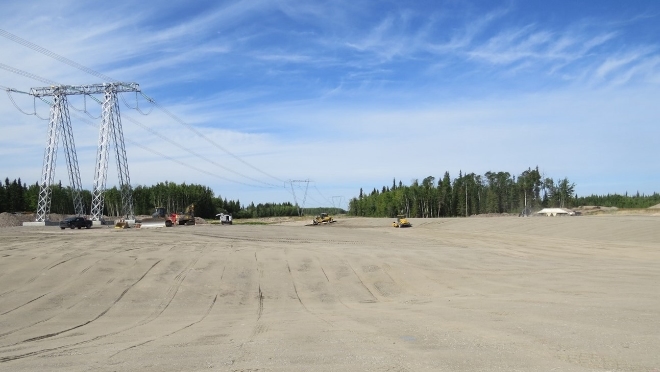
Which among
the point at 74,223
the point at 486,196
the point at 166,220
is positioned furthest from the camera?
the point at 486,196

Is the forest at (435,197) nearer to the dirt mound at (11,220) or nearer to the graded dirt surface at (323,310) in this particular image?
the dirt mound at (11,220)

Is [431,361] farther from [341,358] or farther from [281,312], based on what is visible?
[281,312]

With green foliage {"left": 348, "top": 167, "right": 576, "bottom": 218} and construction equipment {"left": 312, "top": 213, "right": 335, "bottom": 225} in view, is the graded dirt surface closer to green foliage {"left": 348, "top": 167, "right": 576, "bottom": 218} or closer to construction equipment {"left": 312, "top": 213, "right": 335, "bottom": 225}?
construction equipment {"left": 312, "top": 213, "right": 335, "bottom": 225}

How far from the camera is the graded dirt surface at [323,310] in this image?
8211mm

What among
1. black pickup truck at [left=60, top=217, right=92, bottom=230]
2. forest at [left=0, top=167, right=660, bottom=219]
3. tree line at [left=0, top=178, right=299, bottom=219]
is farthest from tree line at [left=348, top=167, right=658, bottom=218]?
black pickup truck at [left=60, top=217, right=92, bottom=230]

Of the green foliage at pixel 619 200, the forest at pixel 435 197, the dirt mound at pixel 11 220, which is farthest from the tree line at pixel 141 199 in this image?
the green foliage at pixel 619 200

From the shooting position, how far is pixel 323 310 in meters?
14.3

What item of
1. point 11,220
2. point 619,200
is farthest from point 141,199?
point 619,200

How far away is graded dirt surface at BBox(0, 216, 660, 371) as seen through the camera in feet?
26.9

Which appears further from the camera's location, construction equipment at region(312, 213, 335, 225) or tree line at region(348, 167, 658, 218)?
tree line at region(348, 167, 658, 218)

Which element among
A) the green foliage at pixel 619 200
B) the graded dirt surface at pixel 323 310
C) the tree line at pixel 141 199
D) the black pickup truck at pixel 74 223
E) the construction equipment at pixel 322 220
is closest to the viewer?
the graded dirt surface at pixel 323 310

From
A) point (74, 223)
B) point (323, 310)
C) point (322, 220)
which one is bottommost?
point (323, 310)

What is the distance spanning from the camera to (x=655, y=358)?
762 cm

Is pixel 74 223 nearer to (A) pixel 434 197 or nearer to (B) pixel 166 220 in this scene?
(B) pixel 166 220
